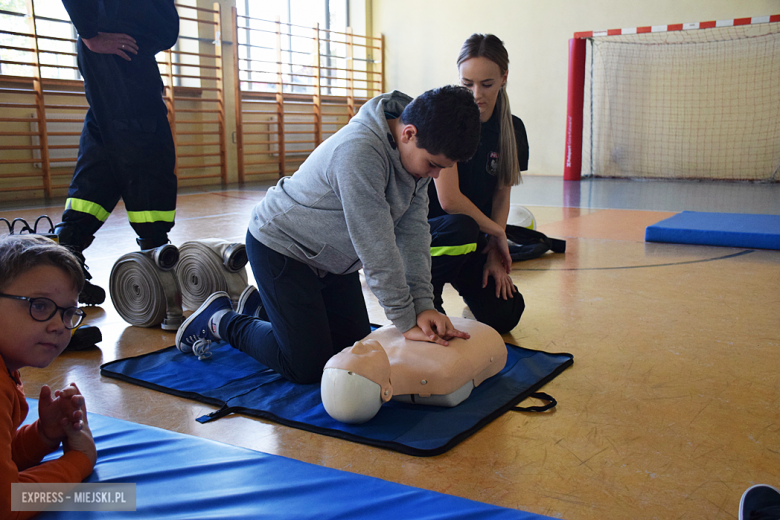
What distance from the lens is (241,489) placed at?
1144mm

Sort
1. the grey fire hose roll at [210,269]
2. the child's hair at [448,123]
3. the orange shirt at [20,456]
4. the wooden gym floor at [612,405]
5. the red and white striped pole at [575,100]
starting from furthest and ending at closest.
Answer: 1. the red and white striped pole at [575,100]
2. the grey fire hose roll at [210,269]
3. the child's hair at [448,123]
4. the wooden gym floor at [612,405]
5. the orange shirt at [20,456]

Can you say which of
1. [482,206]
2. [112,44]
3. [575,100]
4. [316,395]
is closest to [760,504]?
[316,395]

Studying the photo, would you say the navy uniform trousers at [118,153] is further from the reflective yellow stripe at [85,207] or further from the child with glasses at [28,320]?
the child with glasses at [28,320]

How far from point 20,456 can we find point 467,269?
1.49 metres

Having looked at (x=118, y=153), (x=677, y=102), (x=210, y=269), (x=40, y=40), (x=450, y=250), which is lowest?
(x=210, y=269)

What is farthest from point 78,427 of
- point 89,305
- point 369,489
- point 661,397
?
point 89,305

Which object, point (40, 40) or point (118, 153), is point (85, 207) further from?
point (40, 40)

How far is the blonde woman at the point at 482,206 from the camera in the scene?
2100 mm

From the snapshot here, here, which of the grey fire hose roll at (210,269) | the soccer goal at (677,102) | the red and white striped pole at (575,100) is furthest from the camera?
the red and white striped pole at (575,100)

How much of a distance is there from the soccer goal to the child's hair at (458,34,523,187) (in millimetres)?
6146

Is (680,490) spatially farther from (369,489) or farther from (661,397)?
(369,489)

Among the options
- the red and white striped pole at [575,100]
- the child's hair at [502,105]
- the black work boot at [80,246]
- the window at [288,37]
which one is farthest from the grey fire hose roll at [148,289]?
the red and white striped pole at [575,100]

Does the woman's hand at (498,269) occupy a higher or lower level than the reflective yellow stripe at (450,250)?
lower

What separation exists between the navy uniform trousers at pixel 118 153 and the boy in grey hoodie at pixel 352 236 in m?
0.75
